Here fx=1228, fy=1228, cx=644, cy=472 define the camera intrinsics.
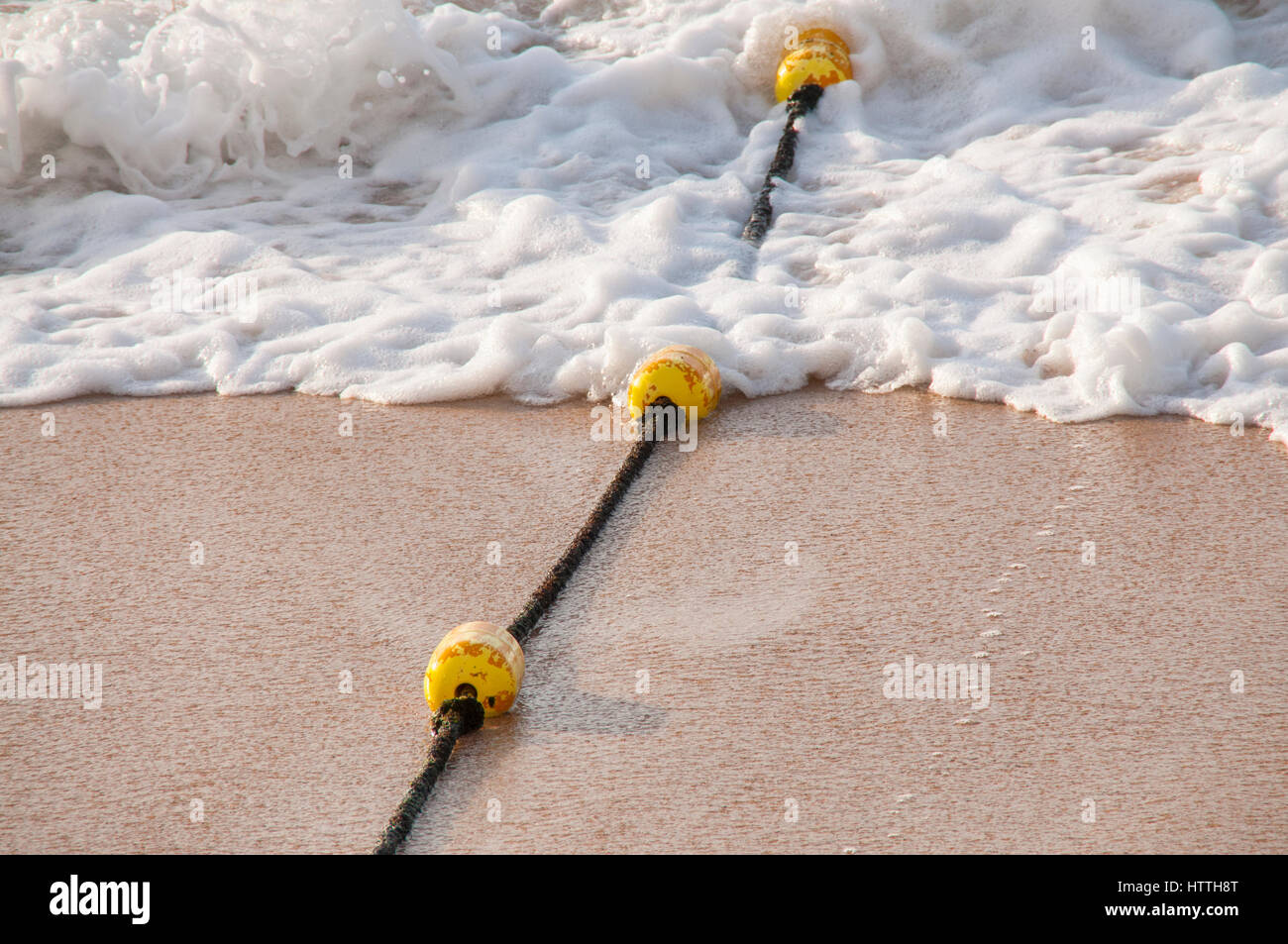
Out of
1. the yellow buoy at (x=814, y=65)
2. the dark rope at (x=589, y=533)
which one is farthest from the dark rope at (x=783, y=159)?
the dark rope at (x=589, y=533)

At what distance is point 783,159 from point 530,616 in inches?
93.9

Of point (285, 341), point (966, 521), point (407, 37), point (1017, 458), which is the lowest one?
point (966, 521)

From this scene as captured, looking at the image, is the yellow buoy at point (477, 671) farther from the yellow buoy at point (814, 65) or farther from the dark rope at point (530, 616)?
the yellow buoy at point (814, 65)

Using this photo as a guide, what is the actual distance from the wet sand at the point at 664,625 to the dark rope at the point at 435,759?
0.10ft

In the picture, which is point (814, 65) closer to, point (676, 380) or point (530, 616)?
point (676, 380)

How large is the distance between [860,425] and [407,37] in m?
2.72

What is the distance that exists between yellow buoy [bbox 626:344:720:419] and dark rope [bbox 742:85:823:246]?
2.93 feet

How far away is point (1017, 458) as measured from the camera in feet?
8.21

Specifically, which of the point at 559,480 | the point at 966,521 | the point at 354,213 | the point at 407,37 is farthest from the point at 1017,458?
the point at 407,37

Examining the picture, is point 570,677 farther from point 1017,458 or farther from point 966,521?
point 1017,458

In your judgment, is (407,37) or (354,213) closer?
(354,213)

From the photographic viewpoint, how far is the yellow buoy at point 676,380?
266 cm

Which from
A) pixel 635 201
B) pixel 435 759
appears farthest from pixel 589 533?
pixel 635 201

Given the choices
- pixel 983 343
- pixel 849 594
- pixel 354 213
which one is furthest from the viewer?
pixel 354 213
